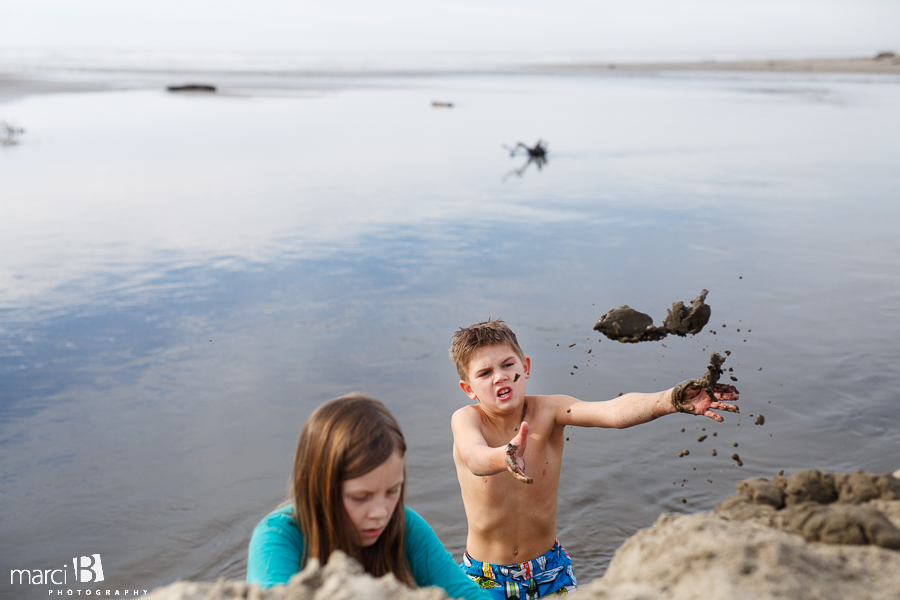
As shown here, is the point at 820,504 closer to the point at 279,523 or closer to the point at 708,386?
the point at 708,386

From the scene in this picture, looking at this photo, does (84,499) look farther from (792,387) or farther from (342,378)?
(792,387)

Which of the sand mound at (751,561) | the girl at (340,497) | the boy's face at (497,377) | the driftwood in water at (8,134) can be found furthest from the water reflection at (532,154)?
the girl at (340,497)

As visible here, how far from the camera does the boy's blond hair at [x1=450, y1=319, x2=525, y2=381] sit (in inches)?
131

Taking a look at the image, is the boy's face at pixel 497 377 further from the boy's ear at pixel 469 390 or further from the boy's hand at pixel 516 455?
the boy's hand at pixel 516 455

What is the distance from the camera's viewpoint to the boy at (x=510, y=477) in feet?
10.8

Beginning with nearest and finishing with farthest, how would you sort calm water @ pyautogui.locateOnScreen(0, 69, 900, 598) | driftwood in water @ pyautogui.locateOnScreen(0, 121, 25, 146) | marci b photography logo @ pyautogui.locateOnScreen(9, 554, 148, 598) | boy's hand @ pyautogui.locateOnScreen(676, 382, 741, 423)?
boy's hand @ pyautogui.locateOnScreen(676, 382, 741, 423) < marci b photography logo @ pyautogui.locateOnScreen(9, 554, 148, 598) < calm water @ pyautogui.locateOnScreen(0, 69, 900, 598) < driftwood in water @ pyautogui.locateOnScreen(0, 121, 25, 146)

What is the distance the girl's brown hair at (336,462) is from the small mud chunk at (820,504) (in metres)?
1.14

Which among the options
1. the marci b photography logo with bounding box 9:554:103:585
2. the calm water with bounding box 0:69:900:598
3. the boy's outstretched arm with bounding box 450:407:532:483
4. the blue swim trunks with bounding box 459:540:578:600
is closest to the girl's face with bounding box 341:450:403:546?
the boy's outstretched arm with bounding box 450:407:532:483

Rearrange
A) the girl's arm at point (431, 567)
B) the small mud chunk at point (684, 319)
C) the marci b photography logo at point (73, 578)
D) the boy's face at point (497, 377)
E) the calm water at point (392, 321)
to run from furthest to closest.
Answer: the calm water at point (392, 321) < the small mud chunk at point (684, 319) < the marci b photography logo at point (73, 578) < the boy's face at point (497, 377) < the girl's arm at point (431, 567)

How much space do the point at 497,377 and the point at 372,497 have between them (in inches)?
50.9

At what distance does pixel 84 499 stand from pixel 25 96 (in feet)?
102

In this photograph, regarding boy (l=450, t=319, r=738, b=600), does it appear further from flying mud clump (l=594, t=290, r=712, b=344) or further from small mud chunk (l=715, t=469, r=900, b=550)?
flying mud clump (l=594, t=290, r=712, b=344)

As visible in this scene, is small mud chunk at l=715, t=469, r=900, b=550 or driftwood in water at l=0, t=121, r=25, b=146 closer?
small mud chunk at l=715, t=469, r=900, b=550

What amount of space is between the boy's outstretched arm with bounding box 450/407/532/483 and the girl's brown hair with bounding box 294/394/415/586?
0.49 m
